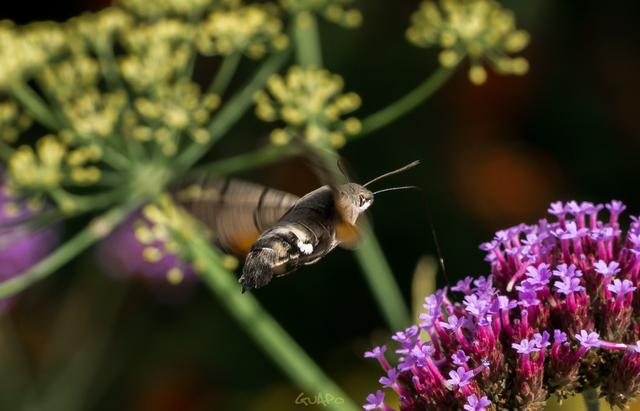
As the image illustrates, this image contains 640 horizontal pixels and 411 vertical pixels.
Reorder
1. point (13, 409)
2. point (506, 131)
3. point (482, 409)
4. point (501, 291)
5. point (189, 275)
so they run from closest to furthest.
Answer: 1. point (482, 409)
2. point (501, 291)
3. point (13, 409)
4. point (189, 275)
5. point (506, 131)

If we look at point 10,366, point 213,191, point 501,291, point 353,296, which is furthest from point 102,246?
point 501,291

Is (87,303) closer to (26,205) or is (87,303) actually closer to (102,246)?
(102,246)

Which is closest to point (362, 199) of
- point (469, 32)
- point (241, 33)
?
point (469, 32)

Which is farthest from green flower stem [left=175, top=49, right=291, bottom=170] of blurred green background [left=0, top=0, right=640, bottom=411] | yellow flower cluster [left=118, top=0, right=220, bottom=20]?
blurred green background [left=0, top=0, right=640, bottom=411]

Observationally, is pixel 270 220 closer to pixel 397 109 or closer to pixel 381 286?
pixel 381 286

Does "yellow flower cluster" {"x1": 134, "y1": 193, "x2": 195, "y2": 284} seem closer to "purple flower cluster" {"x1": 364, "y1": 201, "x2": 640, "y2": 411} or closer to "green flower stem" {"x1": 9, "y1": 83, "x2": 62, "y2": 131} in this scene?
"green flower stem" {"x1": 9, "y1": 83, "x2": 62, "y2": 131}

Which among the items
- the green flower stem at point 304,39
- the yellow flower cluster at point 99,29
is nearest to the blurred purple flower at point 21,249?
the yellow flower cluster at point 99,29

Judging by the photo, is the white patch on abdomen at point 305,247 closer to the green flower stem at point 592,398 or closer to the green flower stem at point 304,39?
the green flower stem at point 592,398
